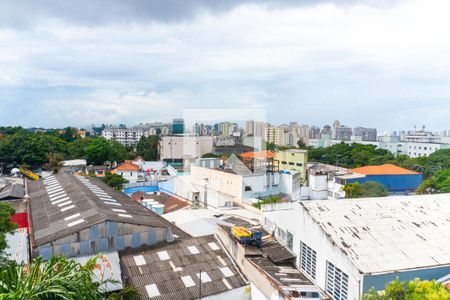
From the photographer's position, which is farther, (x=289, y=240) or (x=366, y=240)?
(x=289, y=240)

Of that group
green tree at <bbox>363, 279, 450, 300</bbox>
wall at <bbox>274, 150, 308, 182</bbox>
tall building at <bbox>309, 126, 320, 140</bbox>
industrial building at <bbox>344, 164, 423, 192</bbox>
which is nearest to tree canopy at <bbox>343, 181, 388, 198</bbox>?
industrial building at <bbox>344, 164, 423, 192</bbox>

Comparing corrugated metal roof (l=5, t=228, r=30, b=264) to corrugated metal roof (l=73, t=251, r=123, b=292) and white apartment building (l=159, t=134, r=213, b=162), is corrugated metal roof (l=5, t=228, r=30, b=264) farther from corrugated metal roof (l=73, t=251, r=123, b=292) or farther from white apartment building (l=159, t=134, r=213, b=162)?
white apartment building (l=159, t=134, r=213, b=162)

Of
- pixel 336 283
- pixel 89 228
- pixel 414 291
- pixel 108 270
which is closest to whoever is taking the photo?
pixel 414 291

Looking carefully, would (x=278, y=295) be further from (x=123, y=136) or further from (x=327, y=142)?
(x=123, y=136)

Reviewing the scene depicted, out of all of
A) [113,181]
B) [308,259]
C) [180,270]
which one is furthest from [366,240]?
[113,181]

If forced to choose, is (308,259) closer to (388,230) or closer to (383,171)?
(388,230)

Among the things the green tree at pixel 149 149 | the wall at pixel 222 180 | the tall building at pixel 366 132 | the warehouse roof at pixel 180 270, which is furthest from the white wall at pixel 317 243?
the tall building at pixel 366 132
